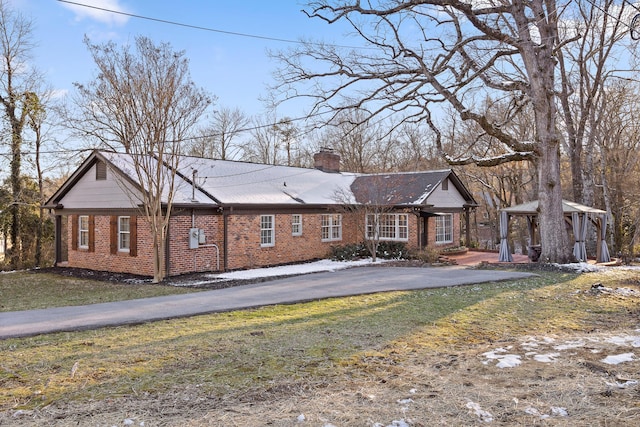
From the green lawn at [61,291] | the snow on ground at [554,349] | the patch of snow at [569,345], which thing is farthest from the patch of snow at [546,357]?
the green lawn at [61,291]

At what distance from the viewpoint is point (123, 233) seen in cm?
1722

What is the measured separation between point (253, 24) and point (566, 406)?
14334 mm

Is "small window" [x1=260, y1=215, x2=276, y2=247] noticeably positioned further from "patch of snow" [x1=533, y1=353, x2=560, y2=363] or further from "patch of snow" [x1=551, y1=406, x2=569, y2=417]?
"patch of snow" [x1=551, y1=406, x2=569, y2=417]

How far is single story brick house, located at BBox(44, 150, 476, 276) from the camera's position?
1631 centimetres

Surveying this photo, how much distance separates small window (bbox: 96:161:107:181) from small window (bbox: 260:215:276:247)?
5894mm

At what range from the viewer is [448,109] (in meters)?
27.4

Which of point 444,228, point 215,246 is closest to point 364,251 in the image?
point 444,228

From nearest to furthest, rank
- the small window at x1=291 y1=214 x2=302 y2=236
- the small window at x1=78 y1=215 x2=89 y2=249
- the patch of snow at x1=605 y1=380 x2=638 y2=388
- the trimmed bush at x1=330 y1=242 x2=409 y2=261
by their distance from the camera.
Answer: the patch of snow at x1=605 y1=380 x2=638 y2=388 → the small window at x1=78 y1=215 x2=89 y2=249 → the small window at x1=291 y1=214 x2=302 y2=236 → the trimmed bush at x1=330 y1=242 x2=409 y2=261

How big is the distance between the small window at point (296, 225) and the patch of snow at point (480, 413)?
1568 centimetres

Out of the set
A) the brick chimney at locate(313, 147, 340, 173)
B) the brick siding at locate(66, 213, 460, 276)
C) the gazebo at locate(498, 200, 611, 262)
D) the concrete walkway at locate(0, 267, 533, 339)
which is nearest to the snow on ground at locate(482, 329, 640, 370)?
the concrete walkway at locate(0, 267, 533, 339)

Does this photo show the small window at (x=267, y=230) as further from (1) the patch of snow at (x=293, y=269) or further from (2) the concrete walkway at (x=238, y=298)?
(2) the concrete walkway at (x=238, y=298)

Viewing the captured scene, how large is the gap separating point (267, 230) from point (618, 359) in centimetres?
1432

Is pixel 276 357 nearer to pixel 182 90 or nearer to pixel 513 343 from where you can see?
pixel 513 343

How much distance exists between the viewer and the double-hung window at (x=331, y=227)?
70.0ft
